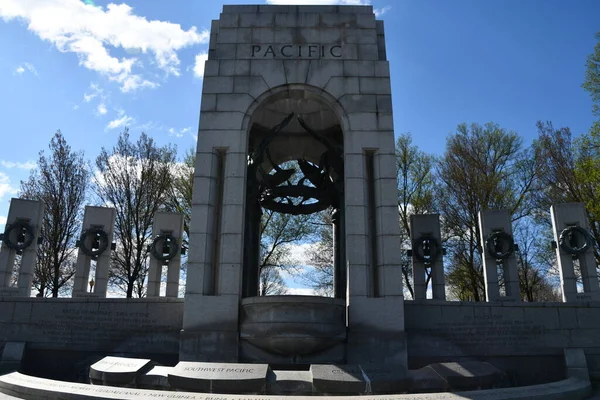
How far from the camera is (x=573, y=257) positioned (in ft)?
51.7

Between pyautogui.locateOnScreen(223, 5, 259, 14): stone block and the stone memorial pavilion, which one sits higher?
pyautogui.locateOnScreen(223, 5, 259, 14): stone block

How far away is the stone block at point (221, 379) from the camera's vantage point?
23.6 ft

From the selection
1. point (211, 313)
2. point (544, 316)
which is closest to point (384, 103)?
point (544, 316)

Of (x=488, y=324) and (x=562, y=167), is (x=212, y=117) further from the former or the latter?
(x=562, y=167)

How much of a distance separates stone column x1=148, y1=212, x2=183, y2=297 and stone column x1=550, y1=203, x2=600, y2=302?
1328 centimetres

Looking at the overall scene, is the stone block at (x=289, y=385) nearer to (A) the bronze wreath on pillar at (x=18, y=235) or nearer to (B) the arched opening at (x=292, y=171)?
(B) the arched opening at (x=292, y=171)

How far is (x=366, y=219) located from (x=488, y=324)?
4038 millimetres

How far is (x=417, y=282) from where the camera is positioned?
16.8 meters

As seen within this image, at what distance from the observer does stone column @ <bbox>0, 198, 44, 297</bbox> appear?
15312mm

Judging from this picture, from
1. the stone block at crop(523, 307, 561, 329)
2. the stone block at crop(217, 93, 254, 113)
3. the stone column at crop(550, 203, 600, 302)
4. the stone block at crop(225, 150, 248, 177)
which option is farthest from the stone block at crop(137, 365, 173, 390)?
the stone column at crop(550, 203, 600, 302)

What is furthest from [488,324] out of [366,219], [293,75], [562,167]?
[562,167]

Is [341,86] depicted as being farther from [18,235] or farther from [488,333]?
[18,235]

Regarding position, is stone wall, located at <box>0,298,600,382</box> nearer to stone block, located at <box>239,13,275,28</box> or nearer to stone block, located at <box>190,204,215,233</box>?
stone block, located at <box>190,204,215,233</box>

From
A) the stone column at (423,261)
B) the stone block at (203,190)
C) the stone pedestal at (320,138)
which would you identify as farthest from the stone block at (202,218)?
the stone column at (423,261)
